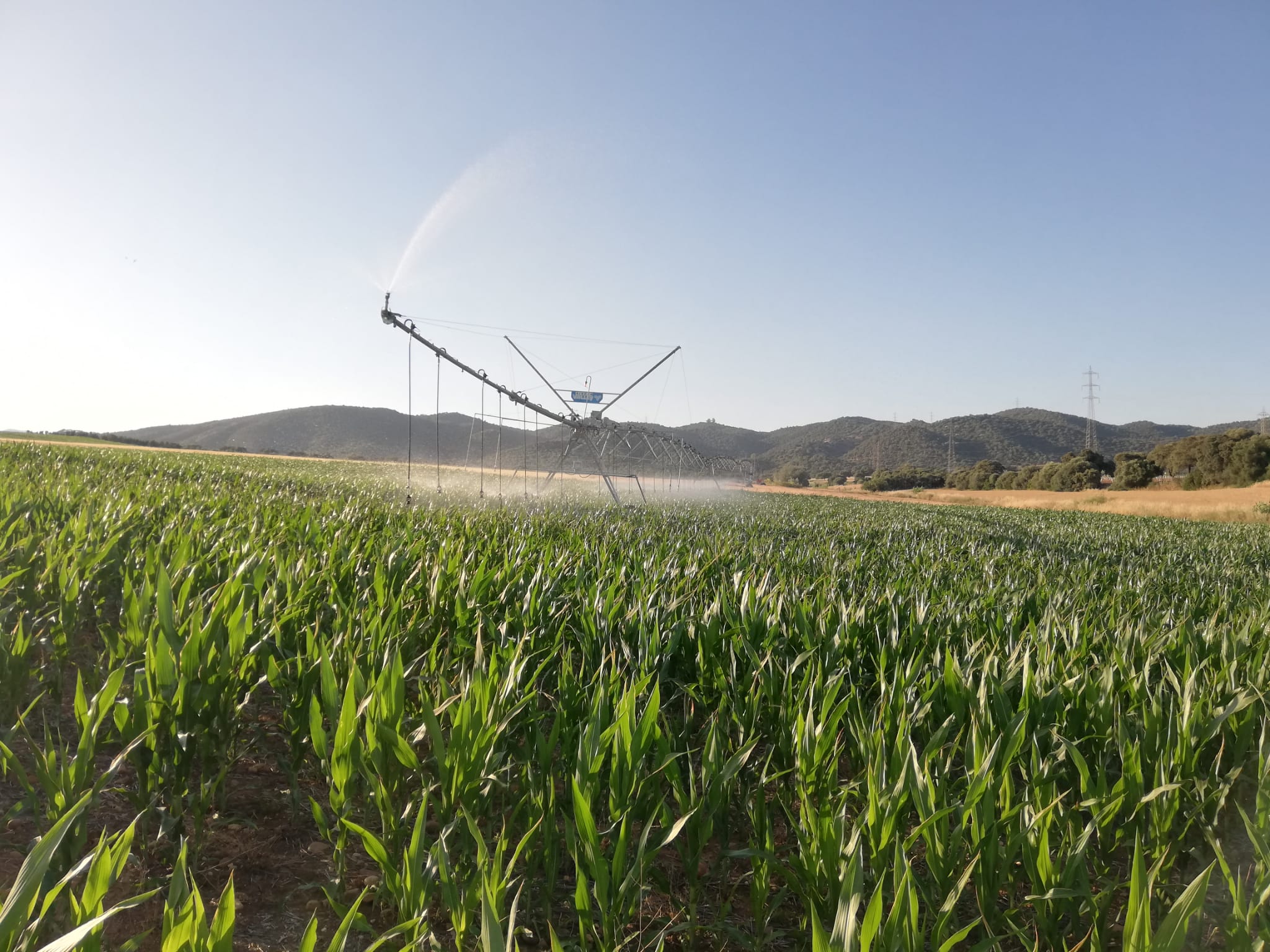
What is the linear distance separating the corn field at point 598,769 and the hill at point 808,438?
10528 cm

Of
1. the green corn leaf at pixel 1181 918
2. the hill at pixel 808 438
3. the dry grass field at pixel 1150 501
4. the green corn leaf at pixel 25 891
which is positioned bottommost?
the dry grass field at pixel 1150 501

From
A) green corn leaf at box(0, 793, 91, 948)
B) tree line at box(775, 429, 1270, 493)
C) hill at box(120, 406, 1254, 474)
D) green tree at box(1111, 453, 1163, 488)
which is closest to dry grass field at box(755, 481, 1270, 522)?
green tree at box(1111, 453, 1163, 488)

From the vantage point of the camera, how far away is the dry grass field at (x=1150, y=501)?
3834 cm

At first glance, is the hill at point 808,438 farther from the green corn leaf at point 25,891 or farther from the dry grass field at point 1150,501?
the green corn leaf at point 25,891

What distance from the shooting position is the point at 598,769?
2.24m

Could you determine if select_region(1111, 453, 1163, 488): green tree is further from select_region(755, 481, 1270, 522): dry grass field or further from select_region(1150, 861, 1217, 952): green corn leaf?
select_region(1150, 861, 1217, 952): green corn leaf

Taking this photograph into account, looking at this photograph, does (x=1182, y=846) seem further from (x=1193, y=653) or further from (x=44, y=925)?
(x=44, y=925)

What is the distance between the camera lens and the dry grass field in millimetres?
38344

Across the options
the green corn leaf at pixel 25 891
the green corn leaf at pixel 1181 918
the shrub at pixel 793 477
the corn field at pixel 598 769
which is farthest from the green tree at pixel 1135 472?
the green corn leaf at pixel 25 891

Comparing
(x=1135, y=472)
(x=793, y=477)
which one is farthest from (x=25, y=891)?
(x=793, y=477)

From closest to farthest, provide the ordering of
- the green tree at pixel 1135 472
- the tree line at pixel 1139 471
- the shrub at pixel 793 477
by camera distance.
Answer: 1. the tree line at pixel 1139 471
2. the green tree at pixel 1135 472
3. the shrub at pixel 793 477

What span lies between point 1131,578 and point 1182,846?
9.12 m

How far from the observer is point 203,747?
9.51ft

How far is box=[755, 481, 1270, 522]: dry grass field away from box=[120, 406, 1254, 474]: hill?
196 ft
